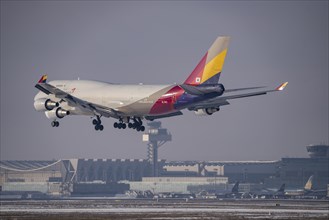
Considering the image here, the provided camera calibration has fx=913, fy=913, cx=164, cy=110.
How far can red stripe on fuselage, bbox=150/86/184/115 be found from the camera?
133375 mm

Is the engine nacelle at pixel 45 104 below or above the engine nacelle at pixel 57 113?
above

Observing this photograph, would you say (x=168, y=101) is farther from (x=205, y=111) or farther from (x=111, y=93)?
(x=111, y=93)

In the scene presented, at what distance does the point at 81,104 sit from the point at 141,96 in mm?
10550

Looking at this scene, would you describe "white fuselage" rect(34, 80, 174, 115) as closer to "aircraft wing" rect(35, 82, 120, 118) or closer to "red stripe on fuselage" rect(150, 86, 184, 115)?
"red stripe on fuselage" rect(150, 86, 184, 115)

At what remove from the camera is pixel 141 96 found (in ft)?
449

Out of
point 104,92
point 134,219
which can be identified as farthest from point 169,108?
point 134,219

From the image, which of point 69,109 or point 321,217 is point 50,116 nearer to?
point 69,109

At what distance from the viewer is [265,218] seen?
110750mm

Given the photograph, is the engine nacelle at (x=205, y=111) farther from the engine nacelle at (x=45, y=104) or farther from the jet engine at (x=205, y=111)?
the engine nacelle at (x=45, y=104)

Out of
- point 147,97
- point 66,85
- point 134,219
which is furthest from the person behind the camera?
point 66,85

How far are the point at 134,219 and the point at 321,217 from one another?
2304cm

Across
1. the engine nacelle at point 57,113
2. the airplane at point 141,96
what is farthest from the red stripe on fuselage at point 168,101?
the engine nacelle at point 57,113

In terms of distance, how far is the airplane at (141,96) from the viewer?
12975cm

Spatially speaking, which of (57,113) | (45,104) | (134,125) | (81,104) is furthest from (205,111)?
(45,104)
